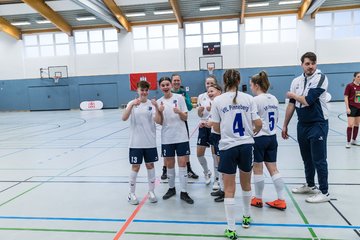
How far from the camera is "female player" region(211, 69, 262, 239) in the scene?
9.73ft

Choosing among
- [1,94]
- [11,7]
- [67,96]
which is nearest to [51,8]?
[11,7]

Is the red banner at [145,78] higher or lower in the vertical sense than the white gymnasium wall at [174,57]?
lower

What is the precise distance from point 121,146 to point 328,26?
20.8 metres

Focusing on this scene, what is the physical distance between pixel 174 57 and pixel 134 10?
478 centimetres

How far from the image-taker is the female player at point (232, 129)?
9.73 feet

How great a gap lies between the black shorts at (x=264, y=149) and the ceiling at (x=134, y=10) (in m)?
18.6

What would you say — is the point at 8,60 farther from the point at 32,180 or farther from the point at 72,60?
the point at 32,180

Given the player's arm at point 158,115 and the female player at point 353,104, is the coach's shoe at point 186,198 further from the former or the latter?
the female player at point 353,104

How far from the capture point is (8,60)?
2644 centimetres

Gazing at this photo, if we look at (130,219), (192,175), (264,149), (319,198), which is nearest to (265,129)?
(264,149)

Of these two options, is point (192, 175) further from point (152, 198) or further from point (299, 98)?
point (299, 98)

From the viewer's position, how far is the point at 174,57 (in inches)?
959

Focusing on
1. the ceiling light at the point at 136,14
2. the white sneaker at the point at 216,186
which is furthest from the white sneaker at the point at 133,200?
the ceiling light at the point at 136,14

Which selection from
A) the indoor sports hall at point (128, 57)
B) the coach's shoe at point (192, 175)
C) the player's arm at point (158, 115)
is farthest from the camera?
the indoor sports hall at point (128, 57)
